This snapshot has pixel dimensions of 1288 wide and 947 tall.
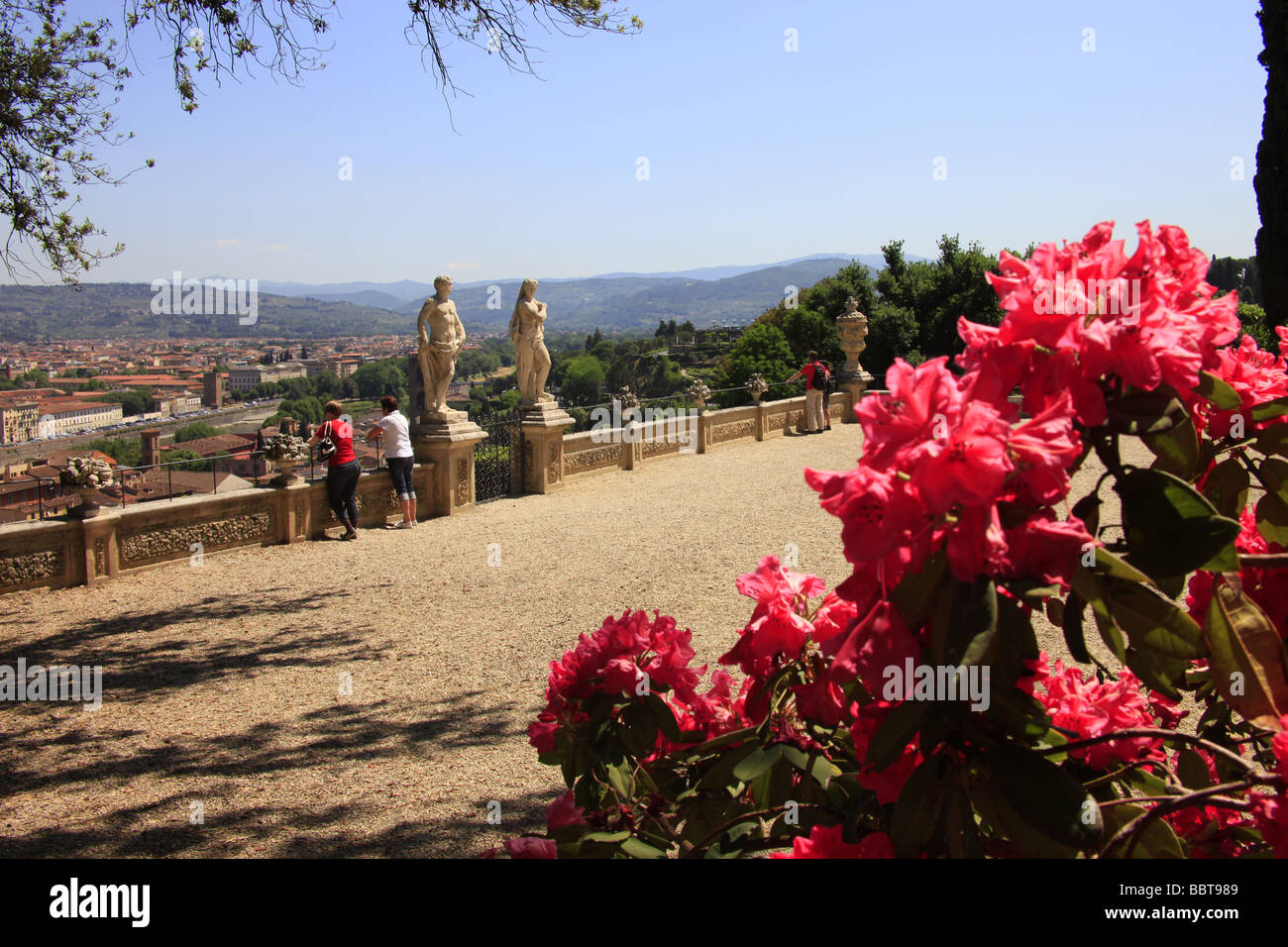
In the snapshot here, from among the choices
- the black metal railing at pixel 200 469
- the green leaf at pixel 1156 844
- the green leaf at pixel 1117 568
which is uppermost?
the green leaf at pixel 1117 568

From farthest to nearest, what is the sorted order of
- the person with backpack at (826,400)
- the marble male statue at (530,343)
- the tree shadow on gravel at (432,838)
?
the person with backpack at (826,400), the marble male statue at (530,343), the tree shadow on gravel at (432,838)

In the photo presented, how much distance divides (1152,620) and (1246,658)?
0.27m

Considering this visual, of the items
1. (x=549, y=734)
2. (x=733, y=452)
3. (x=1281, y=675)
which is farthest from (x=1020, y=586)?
(x=733, y=452)

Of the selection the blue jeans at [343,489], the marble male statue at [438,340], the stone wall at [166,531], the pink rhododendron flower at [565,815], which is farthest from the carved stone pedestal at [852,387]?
the pink rhododendron flower at [565,815]

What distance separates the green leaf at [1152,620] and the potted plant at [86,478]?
390 inches

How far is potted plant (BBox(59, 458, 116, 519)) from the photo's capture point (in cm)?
902

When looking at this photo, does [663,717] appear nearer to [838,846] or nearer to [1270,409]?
[838,846]

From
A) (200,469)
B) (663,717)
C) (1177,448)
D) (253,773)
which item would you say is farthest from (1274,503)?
(200,469)

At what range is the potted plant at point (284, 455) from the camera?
10.9 metres

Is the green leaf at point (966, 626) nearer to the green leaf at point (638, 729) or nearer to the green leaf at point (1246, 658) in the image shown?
the green leaf at point (1246, 658)

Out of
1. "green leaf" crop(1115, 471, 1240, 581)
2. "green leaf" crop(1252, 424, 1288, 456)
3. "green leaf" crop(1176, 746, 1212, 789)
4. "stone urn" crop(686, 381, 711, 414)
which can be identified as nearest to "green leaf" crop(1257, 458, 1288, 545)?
"green leaf" crop(1252, 424, 1288, 456)

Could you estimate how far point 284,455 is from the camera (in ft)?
35.8
